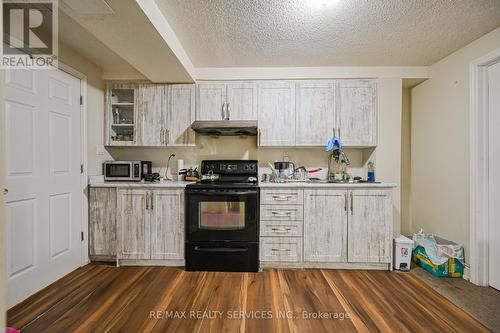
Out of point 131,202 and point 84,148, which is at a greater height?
point 84,148

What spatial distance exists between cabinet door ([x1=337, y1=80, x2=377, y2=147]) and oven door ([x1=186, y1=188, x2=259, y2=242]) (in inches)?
58.1

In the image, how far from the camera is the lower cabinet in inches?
102

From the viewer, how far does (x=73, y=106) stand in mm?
2537

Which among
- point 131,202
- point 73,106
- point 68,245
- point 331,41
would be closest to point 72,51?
point 73,106

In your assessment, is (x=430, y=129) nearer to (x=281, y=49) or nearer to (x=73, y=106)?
(x=281, y=49)

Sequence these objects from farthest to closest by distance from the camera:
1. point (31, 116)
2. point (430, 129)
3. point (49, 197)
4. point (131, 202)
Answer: point (430, 129) → point (131, 202) → point (49, 197) → point (31, 116)

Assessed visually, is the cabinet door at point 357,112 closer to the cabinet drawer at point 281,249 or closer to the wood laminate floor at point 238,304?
the cabinet drawer at point 281,249

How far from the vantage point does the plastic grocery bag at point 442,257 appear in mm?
2381

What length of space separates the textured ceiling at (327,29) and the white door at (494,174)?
0.53m

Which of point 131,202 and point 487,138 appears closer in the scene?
point 487,138

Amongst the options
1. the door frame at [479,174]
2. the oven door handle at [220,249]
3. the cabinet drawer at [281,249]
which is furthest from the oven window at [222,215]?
the door frame at [479,174]

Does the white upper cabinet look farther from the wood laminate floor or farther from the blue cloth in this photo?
the wood laminate floor

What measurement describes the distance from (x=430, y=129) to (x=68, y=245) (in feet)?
14.8

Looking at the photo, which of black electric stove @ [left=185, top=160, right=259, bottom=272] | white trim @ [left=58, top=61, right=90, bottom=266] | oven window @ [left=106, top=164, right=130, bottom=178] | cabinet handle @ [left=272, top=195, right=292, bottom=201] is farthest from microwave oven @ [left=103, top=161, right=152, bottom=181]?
cabinet handle @ [left=272, top=195, right=292, bottom=201]
